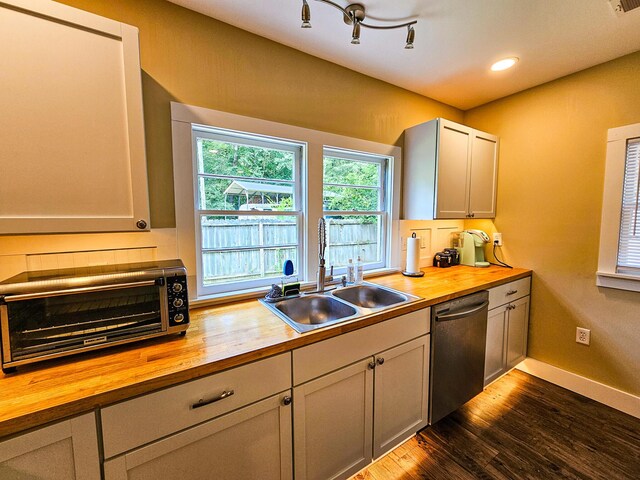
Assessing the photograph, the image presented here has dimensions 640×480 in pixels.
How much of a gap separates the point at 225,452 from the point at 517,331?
2.46 meters

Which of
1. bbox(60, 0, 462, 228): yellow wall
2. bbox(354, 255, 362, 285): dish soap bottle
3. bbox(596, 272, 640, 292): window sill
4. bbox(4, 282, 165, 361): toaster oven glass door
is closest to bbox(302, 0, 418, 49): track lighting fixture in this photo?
bbox(60, 0, 462, 228): yellow wall

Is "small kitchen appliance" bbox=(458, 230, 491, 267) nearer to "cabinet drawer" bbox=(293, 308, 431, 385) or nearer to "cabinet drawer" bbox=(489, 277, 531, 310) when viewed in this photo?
"cabinet drawer" bbox=(489, 277, 531, 310)

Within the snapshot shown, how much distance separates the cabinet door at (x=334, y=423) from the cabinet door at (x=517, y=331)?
158 cm

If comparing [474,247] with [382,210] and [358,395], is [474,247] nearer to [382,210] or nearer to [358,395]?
[382,210]

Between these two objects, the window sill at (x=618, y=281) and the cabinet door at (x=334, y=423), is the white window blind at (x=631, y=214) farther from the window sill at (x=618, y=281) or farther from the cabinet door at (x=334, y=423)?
the cabinet door at (x=334, y=423)

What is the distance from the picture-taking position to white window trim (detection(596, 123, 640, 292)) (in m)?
1.83

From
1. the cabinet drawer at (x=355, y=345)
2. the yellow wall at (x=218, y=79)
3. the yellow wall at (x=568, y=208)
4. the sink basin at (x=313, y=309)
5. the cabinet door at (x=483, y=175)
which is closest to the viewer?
the cabinet drawer at (x=355, y=345)

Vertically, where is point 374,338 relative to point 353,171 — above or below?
below

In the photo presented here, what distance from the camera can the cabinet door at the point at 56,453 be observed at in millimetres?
673

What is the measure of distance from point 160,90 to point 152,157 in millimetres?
344

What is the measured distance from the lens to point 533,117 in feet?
7.44

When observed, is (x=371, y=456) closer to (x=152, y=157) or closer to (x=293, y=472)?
(x=293, y=472)

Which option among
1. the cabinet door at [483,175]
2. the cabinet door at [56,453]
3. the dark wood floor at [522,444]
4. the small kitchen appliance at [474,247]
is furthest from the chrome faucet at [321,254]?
the small kitchen appliance at [474,247]

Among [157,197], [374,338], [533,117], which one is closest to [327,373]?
[374,338]
